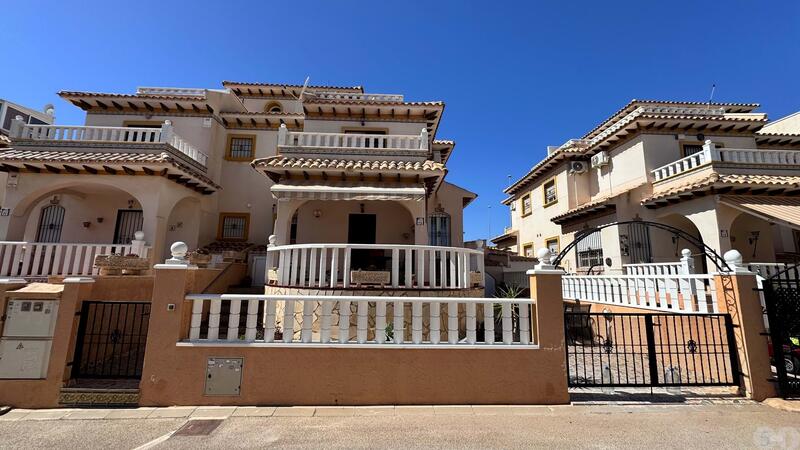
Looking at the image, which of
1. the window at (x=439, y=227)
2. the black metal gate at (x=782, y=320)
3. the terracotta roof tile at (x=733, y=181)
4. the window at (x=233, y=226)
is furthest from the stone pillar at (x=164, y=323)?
the terracotta roof tile at (x=733, y=181)

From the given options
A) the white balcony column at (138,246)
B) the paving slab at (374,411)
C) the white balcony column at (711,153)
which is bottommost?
the paving slab at (374,411)

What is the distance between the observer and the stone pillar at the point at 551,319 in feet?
19.9

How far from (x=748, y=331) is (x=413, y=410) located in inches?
258

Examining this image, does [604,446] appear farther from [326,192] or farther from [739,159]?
[739,159]

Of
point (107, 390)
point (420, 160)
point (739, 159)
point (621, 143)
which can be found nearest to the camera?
→ point (107, 390)

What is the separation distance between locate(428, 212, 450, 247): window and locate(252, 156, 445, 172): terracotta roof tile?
5.00m

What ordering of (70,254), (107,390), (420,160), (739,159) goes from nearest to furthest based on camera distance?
(107,390) → (70,254) → (739,159) → (420,160)

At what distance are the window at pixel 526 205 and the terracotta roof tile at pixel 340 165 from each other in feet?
49.2

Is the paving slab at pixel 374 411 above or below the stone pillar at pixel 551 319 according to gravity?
below

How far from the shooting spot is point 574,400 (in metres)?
6.14

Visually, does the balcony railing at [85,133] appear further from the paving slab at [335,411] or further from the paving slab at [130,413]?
the paving slab at [335,411]

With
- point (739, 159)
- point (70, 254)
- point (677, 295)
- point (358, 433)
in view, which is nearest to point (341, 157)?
point (70, 254)

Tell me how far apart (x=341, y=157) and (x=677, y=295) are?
1326cm

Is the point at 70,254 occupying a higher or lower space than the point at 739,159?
lower
